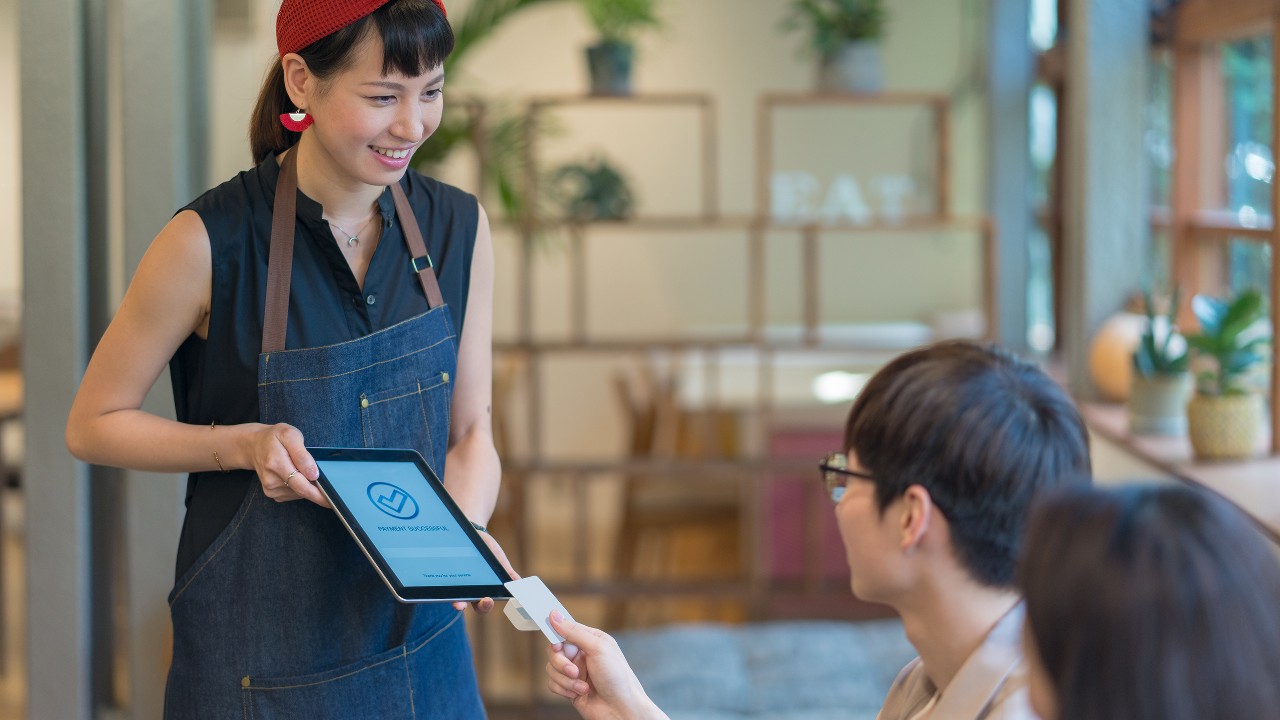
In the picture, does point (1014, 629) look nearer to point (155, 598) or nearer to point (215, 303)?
point (215, 303)

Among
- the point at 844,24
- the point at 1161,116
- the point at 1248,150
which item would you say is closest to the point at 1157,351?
the point at 1248,150

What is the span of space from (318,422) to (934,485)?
67 centimetres

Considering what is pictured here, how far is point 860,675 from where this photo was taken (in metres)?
3.54

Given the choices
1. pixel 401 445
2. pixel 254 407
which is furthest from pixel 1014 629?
pixel 254 407

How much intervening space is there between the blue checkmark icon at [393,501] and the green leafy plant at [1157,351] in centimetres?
245

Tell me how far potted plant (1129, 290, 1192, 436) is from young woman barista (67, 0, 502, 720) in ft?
7.62

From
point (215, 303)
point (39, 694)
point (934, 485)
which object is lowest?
point (39, 694)

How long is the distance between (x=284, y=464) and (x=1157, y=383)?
2.66 meters

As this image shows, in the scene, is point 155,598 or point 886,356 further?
point 886,356

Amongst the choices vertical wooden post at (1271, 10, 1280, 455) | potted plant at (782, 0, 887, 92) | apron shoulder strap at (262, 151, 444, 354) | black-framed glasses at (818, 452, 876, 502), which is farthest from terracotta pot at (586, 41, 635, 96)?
black-framed glasses at (818, 452, 876, 502)

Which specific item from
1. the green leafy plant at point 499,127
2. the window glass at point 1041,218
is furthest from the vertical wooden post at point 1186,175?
the green leafy plant at point 499,127

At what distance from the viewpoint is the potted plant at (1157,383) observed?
10.9ft

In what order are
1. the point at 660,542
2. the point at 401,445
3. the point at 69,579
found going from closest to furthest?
1. the point at 401,445
2. the point at 69,579
3. the point at 660,542

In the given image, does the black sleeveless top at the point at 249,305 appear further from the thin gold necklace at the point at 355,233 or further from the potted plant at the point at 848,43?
the potted plant at the point at 848,43
